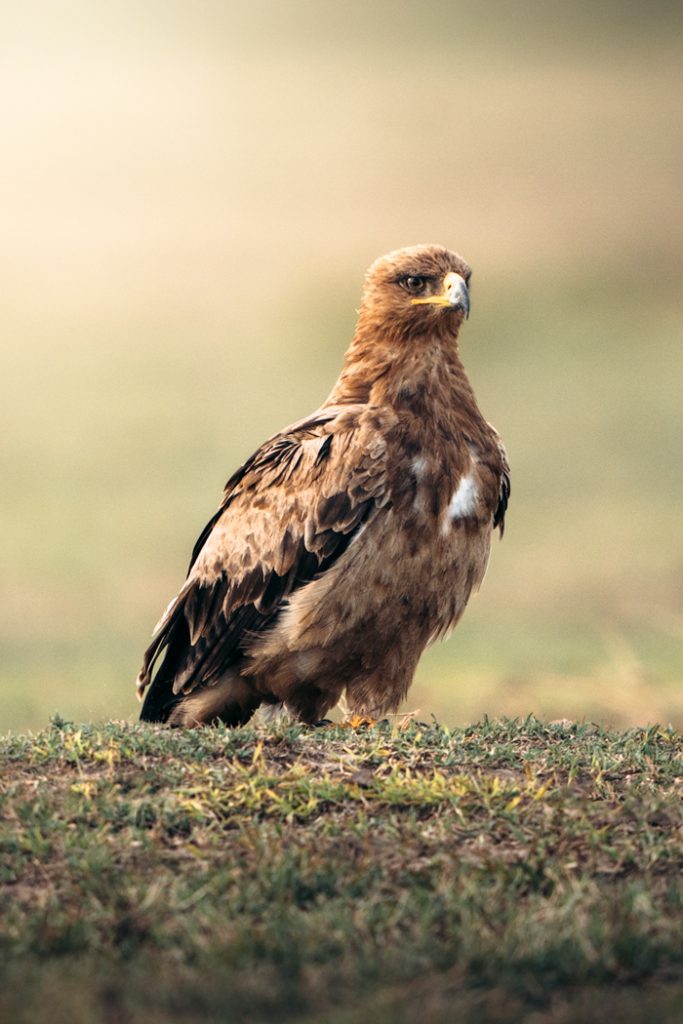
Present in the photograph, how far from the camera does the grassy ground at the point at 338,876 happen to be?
166 inches

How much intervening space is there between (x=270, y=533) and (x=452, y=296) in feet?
5.51

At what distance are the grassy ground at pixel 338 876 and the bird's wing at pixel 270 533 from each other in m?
1.03

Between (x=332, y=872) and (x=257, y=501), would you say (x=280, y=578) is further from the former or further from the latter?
(x=332, y=872)

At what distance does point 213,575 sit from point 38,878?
9.88 ft

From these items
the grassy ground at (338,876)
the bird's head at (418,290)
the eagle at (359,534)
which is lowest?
the grassy ground at (338,876)

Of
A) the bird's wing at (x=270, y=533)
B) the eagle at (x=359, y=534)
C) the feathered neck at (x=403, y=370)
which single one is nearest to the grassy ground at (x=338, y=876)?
the eagle at (x=359, y=534)

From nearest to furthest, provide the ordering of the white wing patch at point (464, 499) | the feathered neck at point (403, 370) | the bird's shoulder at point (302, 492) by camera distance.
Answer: the bird's shoulder at point (302, 492) → the white wing patch at point (464, 499) → the feathered neck at point (403, 370)

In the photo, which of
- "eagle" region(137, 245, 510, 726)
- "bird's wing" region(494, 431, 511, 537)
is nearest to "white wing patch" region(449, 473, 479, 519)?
"eagle" region(137, 245, 510, 726)

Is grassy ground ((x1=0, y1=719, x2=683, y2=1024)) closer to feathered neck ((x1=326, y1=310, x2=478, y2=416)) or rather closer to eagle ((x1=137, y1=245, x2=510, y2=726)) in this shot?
eagle ((x1=137, y1=245, x2=510, y2=726))

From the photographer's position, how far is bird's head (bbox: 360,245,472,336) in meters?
7.82

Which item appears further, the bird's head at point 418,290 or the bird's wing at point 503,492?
the bird's wing at point 503,492

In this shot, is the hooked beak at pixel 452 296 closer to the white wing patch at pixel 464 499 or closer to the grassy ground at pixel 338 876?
the white wing patch at pixel 464 499

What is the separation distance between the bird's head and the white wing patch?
92 centimetres

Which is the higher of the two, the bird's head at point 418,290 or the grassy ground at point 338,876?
the bird's head at point 418,290
